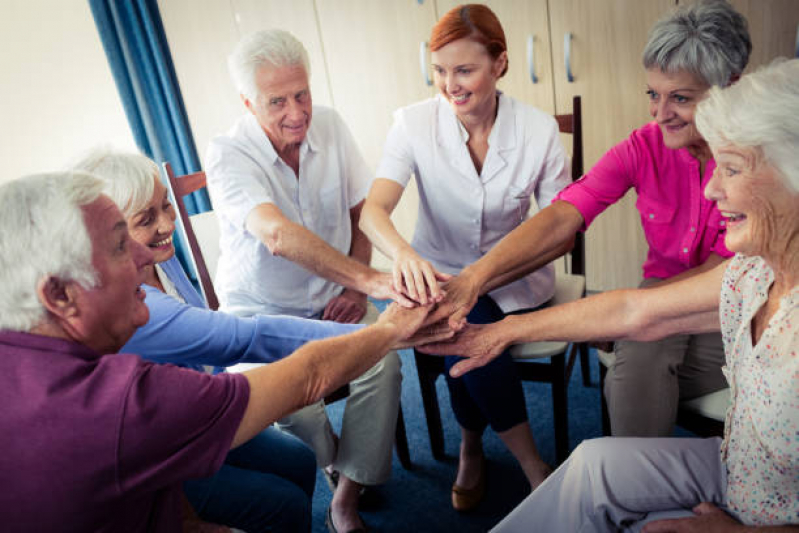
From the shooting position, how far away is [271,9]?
3480 mm

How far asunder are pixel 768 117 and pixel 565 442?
1.24m

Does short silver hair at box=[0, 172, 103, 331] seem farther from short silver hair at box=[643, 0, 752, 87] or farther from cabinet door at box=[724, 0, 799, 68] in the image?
cabinet door at box=[724, 0, 799, 68]

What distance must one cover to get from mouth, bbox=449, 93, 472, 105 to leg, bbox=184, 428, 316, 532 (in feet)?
3.78

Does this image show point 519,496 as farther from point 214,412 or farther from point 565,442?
point 214,412

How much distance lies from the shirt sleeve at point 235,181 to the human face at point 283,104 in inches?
4.9

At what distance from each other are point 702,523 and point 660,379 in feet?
1.47

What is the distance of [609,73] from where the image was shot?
266 centimetres

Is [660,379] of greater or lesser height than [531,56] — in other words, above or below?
below

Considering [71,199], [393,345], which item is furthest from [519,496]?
[71,199]

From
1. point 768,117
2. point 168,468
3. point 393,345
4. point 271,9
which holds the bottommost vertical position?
point 393,345

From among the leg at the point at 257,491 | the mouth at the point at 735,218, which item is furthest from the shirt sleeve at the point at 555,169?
the leg at the point at 257,491

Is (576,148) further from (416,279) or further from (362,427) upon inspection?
(362,427)

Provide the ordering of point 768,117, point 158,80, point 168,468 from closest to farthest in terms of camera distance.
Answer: point 168,468, point 768,117, point 158,80

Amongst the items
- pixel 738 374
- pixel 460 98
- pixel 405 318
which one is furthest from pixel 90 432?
pixel 460 98
